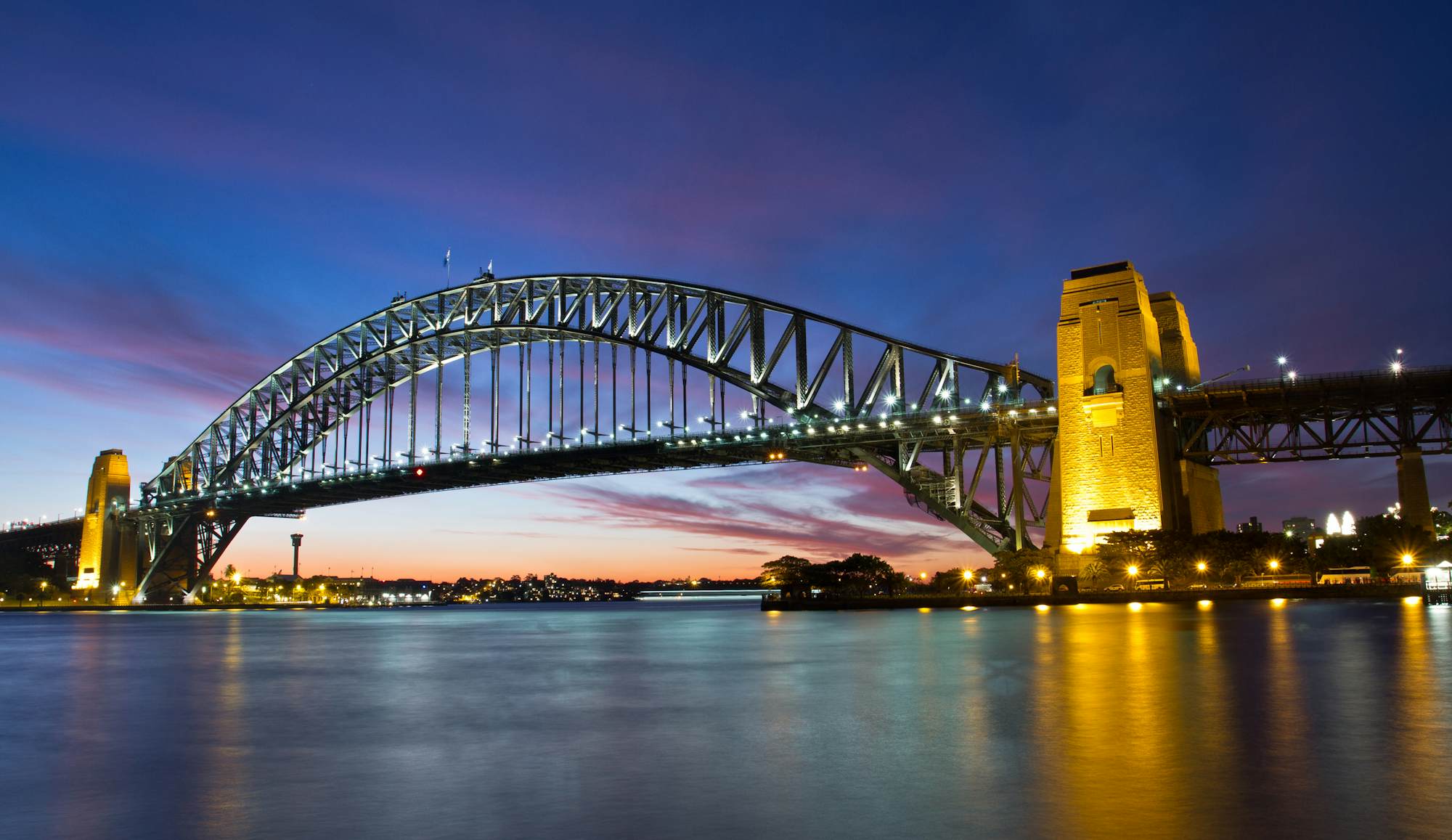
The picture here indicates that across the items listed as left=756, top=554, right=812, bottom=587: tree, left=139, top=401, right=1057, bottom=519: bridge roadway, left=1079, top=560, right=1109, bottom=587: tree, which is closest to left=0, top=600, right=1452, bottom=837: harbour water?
left=1079, top=560, right=1109, bottom=587: tree

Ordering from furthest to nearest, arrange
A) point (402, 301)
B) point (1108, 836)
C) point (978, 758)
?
point (402, 301) → point (978, 758) → point (1108, 836)

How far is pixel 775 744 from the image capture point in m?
12.9

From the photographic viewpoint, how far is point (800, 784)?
33.4ft

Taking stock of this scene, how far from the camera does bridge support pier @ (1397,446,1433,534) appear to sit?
51469mm

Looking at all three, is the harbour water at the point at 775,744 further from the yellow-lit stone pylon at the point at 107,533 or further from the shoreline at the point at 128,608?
the yellow-lit stone pylon at the point at 107,533

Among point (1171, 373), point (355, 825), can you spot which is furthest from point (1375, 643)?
point (1171, 373)

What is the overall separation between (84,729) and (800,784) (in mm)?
11584

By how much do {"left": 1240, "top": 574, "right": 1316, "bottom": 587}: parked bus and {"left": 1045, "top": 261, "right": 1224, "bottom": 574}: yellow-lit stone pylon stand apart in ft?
10.6

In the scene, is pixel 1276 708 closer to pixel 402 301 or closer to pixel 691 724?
pixel 691 724

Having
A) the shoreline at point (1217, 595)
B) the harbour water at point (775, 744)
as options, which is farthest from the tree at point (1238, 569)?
the harbour water at point (775, 744)

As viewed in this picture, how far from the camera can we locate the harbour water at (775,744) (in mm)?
8906

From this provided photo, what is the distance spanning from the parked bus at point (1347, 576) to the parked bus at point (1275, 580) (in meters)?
2.32

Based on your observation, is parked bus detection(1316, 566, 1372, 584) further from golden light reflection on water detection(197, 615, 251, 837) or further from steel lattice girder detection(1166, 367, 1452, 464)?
golden light reflection on water detection(197, 615, 251, 837)

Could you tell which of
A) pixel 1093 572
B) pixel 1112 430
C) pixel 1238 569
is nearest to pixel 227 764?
pixel 1093 572
